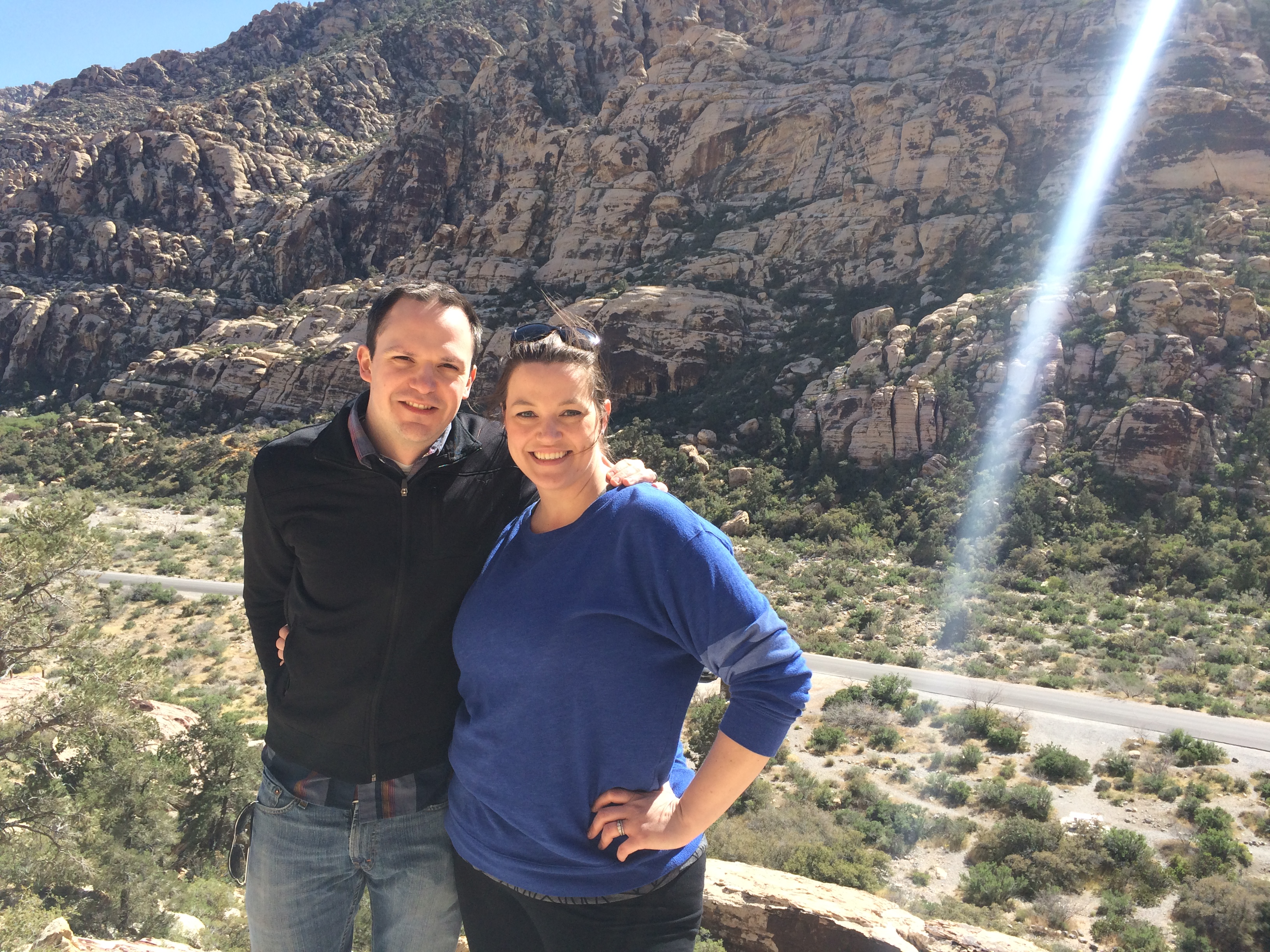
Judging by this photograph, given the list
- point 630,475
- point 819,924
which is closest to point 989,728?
point 819,924

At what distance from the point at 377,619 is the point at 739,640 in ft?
3.63

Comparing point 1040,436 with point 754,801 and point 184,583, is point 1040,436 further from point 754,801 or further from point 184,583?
point 184,583

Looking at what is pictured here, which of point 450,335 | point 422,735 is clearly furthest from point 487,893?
point 450,335

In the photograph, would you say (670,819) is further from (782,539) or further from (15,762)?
(782,539)

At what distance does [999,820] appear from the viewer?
32.8 feet

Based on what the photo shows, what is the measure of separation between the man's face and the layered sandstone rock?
458cm

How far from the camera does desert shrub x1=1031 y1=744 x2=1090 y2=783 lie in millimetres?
10891

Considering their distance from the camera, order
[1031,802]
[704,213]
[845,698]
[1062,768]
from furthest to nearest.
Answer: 1. [704,213]
2. [845,698]
3. [1062,768]
4. [1031,802]

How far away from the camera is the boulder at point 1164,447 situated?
79.3 ft

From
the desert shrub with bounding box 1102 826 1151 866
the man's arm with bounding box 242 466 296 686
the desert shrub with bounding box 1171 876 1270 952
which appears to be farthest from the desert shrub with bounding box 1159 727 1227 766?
the man's arm with bounding box 242 466 296 686

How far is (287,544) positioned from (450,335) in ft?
2.69

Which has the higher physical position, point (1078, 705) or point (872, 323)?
point (872, 323)

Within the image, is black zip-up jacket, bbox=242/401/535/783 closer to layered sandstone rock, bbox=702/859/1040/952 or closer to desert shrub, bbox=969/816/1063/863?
layered sandstone rock, bbox=702/859/1040/952

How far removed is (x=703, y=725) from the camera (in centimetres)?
1209
